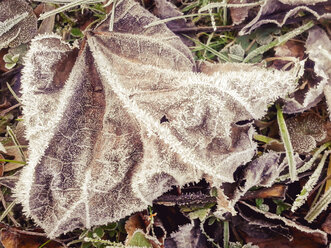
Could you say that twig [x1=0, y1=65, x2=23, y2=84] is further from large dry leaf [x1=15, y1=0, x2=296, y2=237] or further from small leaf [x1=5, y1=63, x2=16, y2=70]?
large dry leaf [x1=15, y1=0, x2=296, y2=237]

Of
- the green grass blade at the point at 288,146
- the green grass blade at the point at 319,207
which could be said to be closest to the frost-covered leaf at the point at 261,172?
the green grass blade at the point at 288,146

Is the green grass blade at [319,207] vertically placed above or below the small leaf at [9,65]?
below

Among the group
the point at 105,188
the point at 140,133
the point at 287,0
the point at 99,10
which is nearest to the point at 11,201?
the point at 105,188

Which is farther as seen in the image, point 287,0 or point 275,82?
point 287,0

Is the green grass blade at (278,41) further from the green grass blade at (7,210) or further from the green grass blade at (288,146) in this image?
the green grass blade at (7,210)

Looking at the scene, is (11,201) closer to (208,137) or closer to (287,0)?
(208,137)

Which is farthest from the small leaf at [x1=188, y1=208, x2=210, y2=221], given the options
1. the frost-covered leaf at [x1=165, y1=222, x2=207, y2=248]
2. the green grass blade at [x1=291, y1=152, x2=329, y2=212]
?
the green grass blade at [x1=291, y1=152, x2=329, y2=212]

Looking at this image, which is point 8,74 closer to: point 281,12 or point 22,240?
point 22,240
